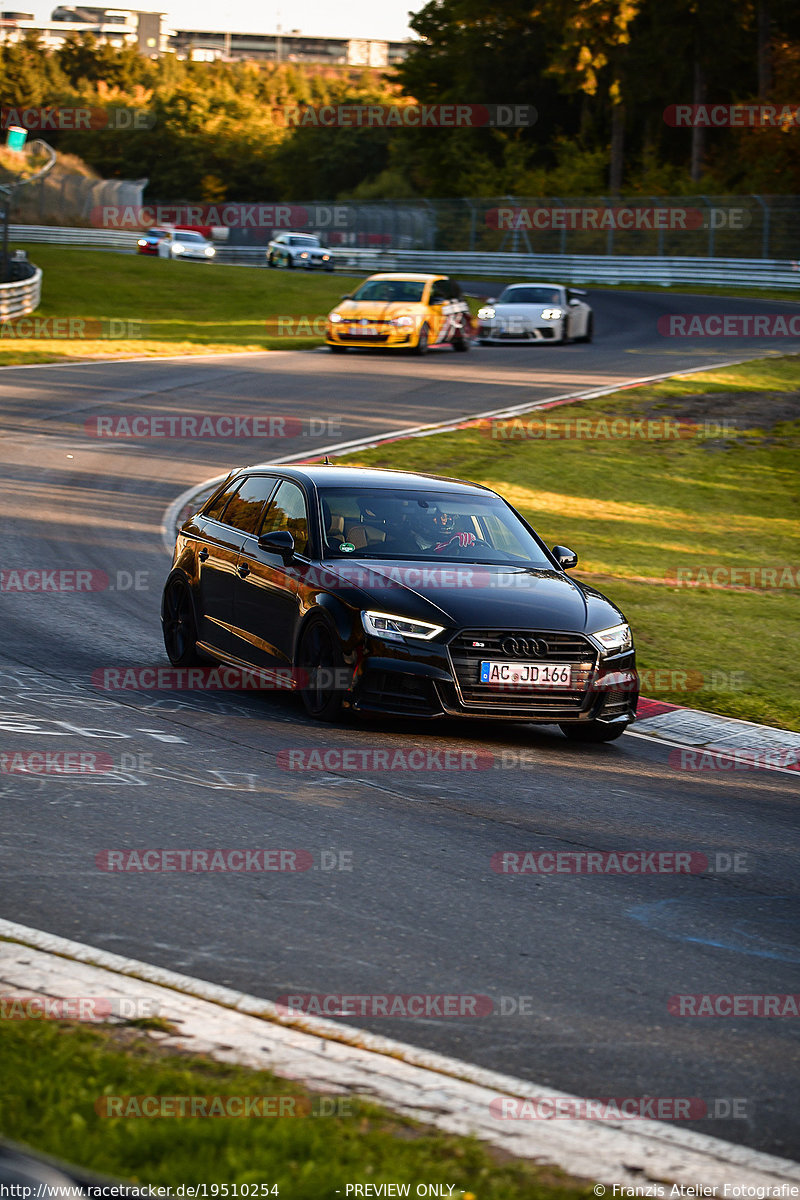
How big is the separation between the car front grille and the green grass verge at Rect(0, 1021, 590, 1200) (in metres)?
4.85

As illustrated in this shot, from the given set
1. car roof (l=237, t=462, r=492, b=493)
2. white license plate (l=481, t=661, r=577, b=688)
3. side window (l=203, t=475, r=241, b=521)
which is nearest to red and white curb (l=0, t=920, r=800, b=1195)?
white license plate (l=481, t=661, r=577, b=688)

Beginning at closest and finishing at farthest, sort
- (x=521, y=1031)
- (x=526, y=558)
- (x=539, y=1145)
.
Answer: (x=539, y=1145) < (x=521, y=1031) < (x=526, y=558)

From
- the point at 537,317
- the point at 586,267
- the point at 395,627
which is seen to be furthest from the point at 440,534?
the point at 586,267

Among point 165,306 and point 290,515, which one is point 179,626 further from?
point 165,306

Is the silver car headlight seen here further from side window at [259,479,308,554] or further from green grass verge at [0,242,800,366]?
green grass verge at [0,242,800,366]

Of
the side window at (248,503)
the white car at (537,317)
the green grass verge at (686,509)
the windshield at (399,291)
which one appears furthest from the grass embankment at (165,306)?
the side window at (248,503)

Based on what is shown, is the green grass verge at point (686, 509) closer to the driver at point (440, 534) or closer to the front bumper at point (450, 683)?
the driver at point (440, 534)

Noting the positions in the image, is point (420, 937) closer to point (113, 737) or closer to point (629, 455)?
point (113, 737)

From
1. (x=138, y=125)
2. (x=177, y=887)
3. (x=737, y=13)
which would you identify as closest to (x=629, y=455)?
(x=177, y=887)

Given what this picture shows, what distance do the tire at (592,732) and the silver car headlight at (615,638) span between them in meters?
0.49

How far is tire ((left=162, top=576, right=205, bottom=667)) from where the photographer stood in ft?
36.2

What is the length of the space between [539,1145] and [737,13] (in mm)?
68202

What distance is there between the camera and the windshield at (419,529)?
32.8 feet

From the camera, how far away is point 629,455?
23.1m
